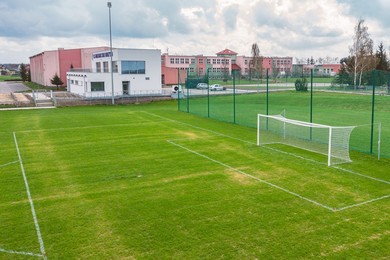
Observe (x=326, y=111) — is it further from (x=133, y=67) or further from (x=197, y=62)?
(x=197, y=62)

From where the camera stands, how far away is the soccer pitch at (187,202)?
7.65m

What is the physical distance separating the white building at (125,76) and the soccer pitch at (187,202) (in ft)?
95.2

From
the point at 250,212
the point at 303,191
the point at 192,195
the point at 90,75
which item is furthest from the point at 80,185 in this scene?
the point at 90,75

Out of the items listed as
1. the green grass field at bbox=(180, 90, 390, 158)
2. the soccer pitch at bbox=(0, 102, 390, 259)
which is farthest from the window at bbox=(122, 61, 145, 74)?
the soccer pitch at bbox=(0, 102, 390, 259)

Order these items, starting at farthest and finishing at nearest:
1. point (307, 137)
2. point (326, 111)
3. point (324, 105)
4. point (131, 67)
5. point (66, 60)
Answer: point (66, 60)
point (131, 67)
point (324, 105)
point (326, 111)
point (307, 137)

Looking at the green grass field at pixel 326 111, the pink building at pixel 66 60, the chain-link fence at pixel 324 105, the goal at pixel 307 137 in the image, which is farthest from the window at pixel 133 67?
the goal at pixel 307 137

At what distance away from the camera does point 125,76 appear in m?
47.8

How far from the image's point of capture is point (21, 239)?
316 inches

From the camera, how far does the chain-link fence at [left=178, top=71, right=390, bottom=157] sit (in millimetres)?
20047

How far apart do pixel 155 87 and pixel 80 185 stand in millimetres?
39747

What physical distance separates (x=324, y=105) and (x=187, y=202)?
28987mm

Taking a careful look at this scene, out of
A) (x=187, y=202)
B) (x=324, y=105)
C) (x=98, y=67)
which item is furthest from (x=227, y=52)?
(x=187, y=202)

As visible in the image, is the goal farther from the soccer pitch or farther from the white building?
the white building

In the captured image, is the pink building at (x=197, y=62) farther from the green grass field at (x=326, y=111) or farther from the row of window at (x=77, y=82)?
the green grass field at (x=326, y=111)
